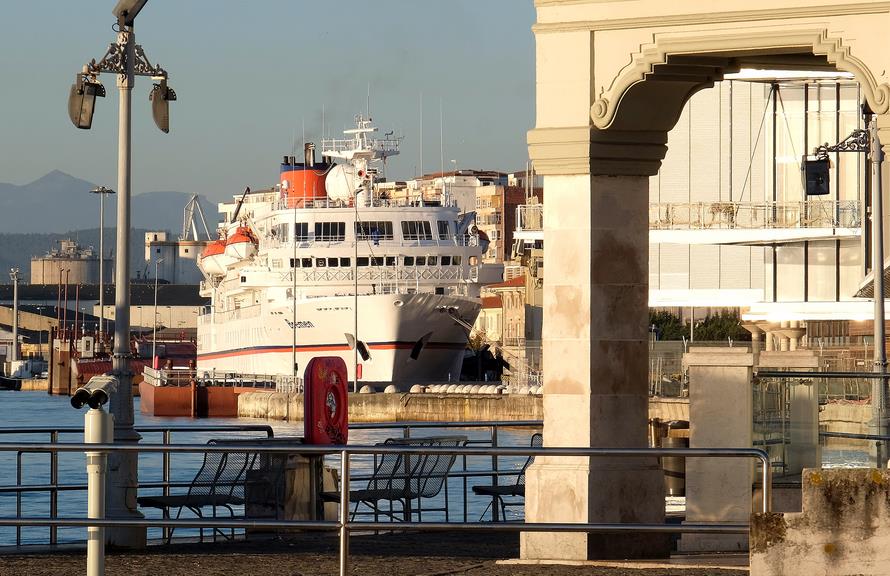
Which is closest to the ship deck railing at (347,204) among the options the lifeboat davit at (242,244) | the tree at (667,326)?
the lifeboat davit at (242,244)

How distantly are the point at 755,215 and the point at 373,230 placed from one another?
89.9 ft

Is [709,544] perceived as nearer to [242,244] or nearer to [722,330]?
[722,330]

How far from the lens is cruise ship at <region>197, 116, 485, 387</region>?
92.6 meters

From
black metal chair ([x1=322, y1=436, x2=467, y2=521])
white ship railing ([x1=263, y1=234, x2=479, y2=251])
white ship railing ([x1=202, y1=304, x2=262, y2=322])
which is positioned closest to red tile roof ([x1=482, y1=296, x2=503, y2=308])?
white ship railing ([x1=202, y1=304, x2=262, y2=322])

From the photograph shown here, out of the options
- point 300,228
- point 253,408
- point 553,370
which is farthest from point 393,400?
point 553,370

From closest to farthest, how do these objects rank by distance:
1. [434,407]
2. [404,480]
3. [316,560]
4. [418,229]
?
1. [316,560]
2. [404,480]
3. [434,407]
4. [418,229]

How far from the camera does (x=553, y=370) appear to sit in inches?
565

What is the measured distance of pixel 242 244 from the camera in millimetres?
105500

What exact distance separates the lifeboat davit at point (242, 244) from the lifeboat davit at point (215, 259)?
4.53m

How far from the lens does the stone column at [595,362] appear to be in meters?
14.2

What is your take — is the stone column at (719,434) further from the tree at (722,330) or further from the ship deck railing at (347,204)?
the tree at (722,330)

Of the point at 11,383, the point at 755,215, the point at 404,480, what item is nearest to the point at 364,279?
the point at 755,215

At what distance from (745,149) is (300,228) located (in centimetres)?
2458

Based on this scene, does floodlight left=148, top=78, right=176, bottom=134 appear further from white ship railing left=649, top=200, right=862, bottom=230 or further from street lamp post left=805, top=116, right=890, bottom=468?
white ship railing left=649, top=200, right=862, bottom=230
